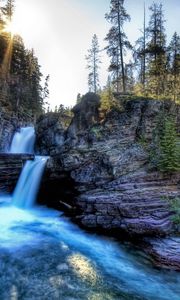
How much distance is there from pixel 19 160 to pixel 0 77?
2397 centimetres

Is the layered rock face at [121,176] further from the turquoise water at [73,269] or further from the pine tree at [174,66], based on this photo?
the pine tree at [174,66]

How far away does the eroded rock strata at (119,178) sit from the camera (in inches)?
466

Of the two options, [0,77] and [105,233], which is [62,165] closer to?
[105,233]

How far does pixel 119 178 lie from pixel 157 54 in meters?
20.9

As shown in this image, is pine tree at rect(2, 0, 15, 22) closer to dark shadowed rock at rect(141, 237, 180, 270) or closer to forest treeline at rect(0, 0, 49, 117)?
forest treeline at rect(0, 0, 49, 117)

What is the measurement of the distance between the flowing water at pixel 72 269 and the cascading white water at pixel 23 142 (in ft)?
53.5

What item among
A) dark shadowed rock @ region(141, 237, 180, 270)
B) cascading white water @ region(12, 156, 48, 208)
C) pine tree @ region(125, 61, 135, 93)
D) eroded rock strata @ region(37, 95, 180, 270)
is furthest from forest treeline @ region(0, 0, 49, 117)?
dark shadowed rock @ region(141, 237, 180, 270)

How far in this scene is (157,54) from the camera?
97.0 feet

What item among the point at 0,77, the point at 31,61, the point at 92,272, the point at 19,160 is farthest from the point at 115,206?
the point at 31,61

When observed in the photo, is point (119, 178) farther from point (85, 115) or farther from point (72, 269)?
point (85, 115)

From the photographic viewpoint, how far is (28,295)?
295 inches

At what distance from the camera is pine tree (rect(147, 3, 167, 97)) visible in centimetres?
2820

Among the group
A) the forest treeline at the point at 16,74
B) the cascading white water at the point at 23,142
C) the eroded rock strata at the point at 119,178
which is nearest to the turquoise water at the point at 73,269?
the eroded rock strata at the point at 119,178

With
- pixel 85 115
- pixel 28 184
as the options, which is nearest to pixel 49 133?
pixel 85 115
